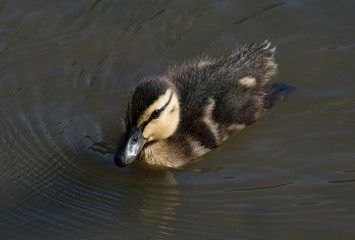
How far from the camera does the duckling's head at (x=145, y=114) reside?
3.86 metres

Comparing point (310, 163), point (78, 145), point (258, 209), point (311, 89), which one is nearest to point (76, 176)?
point (78, 145)

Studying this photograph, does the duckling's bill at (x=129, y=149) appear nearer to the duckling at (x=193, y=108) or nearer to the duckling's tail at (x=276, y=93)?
the duckling at (x=193, y=108)

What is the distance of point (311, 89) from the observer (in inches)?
191

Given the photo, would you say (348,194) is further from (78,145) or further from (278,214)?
(78,145)

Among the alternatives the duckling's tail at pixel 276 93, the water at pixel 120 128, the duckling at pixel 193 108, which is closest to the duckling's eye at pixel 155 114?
the duckling at pixel 193 108

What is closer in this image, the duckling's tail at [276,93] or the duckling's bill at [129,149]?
the duckling's bill at [129,149]

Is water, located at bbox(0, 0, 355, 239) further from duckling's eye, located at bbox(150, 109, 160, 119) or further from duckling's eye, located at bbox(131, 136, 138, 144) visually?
duckling's eye, located at bbox(150, 109, 160, 119)

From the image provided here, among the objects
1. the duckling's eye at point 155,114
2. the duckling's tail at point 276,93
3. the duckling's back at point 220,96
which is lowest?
the duckling's tail at point 276,93

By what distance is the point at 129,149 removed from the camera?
12.8 ft

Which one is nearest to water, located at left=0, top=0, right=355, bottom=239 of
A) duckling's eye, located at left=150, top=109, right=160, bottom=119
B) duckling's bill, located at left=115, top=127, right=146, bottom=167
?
duckling's bill, located at left=115, top=127, right=146, bottom=167

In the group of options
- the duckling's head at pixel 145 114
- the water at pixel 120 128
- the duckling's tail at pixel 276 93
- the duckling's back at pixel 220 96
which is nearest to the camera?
the water at pixel 120 128

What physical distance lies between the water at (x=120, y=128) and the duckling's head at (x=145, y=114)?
0.26 metres

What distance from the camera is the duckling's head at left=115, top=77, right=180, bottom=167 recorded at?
3857 millimetres

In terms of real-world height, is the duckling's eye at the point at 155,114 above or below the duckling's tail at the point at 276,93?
above
